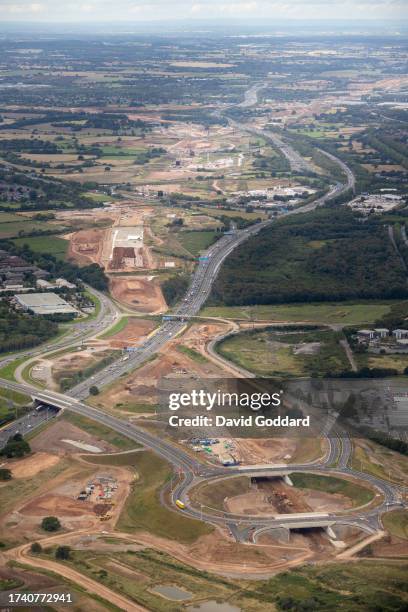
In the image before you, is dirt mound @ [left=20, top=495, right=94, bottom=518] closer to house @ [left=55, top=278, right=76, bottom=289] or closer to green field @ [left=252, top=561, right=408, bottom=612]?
green field @ [left=252, top=561, right=408, bottom=612]

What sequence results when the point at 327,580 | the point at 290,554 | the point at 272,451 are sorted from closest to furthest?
the point at 327,580 < the point at 290,554 < the point at 272,451

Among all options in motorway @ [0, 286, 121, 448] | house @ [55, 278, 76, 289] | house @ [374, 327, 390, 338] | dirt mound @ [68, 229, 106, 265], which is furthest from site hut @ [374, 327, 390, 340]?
dirt mound @ [68, 229, 106, 265]

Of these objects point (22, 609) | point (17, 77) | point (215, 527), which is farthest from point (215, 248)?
point (17, 77)

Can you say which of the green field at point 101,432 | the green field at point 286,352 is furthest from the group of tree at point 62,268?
the green field at point 101,432

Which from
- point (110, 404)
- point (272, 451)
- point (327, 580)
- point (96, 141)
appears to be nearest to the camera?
point (327, 580)

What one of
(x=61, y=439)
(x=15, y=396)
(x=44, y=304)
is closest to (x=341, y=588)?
(x=61, y=439)

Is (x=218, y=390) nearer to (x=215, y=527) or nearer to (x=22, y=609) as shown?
(x=215, y=527)

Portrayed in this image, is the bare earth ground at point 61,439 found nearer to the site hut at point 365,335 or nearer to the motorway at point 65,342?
the motorway at point 65,342

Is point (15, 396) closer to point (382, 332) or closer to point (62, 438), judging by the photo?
point (62, 438)
